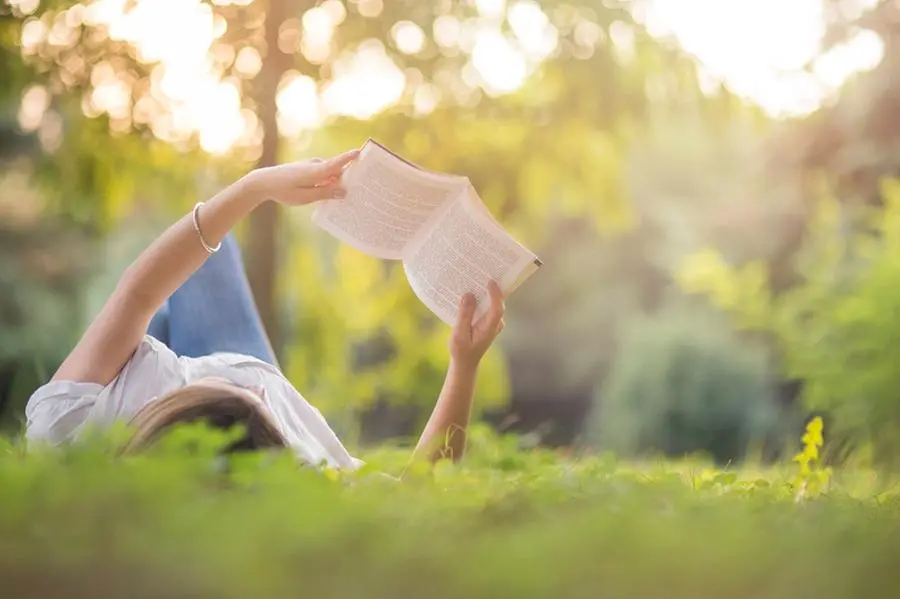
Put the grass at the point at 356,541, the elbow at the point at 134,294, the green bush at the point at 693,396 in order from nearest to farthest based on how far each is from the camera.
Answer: the grass at the point at 356,541, the elbow at the point at 134,294, the green bush at the point at 693,396

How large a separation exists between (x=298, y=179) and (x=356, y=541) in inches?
37.9

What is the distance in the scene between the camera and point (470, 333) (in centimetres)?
244

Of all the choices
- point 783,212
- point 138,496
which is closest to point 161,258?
point 138,496

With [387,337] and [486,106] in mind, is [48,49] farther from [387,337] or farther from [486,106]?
[387,337]

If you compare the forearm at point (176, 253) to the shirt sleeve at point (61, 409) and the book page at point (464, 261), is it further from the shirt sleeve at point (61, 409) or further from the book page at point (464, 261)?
Answer: the book page at point (464, 261)

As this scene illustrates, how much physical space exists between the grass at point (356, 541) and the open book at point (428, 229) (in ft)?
2.48

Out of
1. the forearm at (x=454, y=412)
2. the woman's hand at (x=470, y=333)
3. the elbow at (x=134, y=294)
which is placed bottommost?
the forearm at (x=454, y=412)

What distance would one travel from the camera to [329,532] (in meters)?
1.23

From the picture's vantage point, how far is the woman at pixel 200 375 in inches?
70.9

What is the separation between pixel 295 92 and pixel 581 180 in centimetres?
146

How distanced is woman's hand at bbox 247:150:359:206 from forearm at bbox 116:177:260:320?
0.02 metres

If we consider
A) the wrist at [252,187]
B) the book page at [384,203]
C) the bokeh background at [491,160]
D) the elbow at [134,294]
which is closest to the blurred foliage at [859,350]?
the bokeh background at [491,160]

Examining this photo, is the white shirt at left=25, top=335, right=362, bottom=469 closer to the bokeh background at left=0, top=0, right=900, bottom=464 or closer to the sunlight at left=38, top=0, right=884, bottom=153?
the bokeh background at left=0, top=0, right=900, bottom=464

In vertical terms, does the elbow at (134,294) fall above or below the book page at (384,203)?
below
